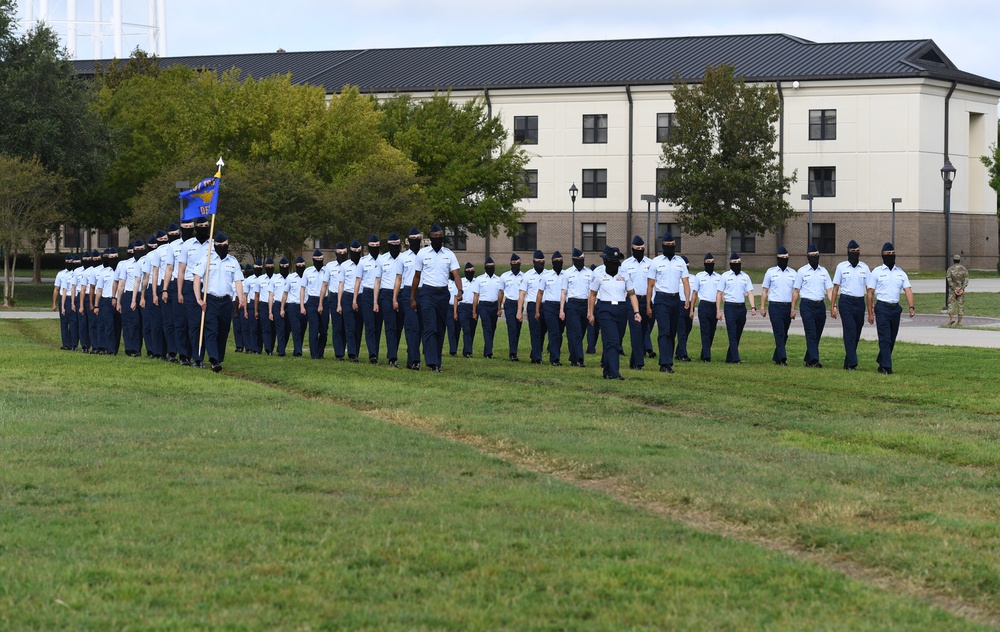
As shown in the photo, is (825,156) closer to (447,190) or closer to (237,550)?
(447,190)

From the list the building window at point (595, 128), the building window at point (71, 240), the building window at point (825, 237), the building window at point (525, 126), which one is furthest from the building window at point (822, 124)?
the building window at point (71, 240)

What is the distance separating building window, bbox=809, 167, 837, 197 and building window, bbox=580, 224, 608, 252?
11461 millimetres

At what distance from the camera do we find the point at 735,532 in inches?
330

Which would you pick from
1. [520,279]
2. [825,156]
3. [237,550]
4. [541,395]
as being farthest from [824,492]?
[825,156]

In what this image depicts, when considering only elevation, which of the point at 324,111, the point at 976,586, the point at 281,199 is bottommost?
the point at 976,586

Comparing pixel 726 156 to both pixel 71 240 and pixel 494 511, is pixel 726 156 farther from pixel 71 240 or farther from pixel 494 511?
pixel 494 511

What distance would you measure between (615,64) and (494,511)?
2775 inches

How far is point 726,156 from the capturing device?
6525 centimetres

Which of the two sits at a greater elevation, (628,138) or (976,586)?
(628,138)

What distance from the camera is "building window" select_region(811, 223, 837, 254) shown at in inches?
2874

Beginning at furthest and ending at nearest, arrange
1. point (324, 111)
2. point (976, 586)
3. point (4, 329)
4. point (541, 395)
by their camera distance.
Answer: point (324, 111)
point (4, 329)
point (541, 395)
point (976, 586)

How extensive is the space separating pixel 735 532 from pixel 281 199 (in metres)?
38.9

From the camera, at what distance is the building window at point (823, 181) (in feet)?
239

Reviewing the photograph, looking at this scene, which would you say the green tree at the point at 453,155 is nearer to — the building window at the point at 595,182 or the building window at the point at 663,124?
the building window at the point at 663,124
